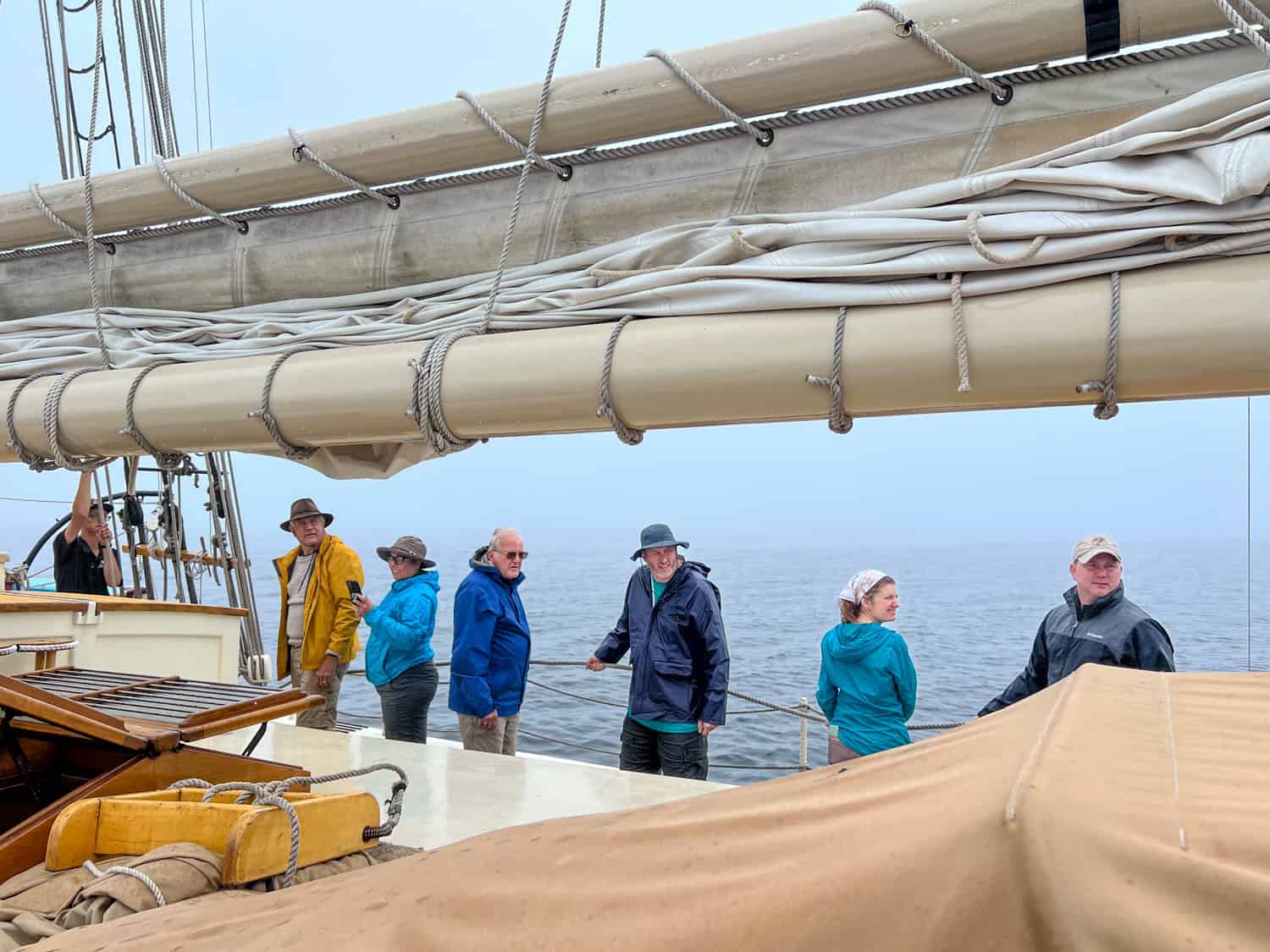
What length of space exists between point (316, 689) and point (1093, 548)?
3.58 metres

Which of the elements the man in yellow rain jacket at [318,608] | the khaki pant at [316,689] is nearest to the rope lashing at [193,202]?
the man in yellow rain jacket at [318,608]

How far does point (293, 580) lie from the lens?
5242 mm

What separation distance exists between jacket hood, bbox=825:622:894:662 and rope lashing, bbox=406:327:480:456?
2.04 m

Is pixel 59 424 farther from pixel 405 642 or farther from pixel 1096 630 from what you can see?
pixel 1096 630

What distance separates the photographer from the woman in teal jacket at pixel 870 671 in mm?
3930

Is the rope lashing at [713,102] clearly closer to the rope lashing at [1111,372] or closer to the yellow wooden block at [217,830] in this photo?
the rope lashing at [1111,372]

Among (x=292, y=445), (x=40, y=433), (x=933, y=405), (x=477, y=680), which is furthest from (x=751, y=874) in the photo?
(x=477, y=680)

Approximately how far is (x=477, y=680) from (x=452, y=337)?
2.49m

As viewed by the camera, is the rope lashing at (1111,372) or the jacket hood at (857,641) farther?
the jacket hood at (857,641)

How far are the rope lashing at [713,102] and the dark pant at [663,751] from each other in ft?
8.68

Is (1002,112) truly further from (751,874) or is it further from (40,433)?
(40,433)

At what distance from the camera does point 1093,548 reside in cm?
349

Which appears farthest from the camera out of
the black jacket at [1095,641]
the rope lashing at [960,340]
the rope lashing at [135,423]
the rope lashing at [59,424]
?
the black jacket at [1095,641]

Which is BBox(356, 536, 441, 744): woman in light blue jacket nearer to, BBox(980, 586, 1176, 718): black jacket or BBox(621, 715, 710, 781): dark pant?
BBox(621, 715, 710, 781): dark pant
